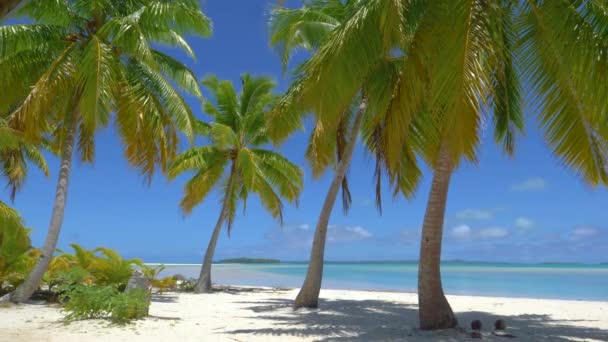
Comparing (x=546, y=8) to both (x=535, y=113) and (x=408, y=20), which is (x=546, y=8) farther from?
(x=408, y=20)

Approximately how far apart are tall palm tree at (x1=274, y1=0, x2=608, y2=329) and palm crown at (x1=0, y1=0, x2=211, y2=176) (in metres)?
5.11

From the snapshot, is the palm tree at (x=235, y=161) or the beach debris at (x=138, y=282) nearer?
the beach debris at (x=138, y=282)

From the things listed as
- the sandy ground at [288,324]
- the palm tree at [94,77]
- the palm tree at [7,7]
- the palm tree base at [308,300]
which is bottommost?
the sandy ground at [288,324]

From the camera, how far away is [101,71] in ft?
34.8

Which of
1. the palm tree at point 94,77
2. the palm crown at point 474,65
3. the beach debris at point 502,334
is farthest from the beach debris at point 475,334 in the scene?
the palm tree at point 94,77

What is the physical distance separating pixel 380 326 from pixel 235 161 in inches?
445

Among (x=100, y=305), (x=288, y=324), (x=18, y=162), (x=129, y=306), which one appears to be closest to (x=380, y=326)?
(x=288, y=324)

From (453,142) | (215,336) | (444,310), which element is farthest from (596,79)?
(215,336)

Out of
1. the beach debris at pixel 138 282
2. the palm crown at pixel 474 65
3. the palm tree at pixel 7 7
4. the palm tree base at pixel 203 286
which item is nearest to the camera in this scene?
the palm tree at pixel 7 7

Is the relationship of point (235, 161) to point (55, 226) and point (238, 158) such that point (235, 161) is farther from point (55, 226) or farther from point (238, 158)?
point (55, 226)

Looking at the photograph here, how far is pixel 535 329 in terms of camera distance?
906 cm

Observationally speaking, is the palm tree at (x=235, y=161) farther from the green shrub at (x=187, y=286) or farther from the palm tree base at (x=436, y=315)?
the palm tree base at (x=436, y=315)

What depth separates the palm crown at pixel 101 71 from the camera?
35.6 feet

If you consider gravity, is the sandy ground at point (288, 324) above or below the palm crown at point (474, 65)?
below
